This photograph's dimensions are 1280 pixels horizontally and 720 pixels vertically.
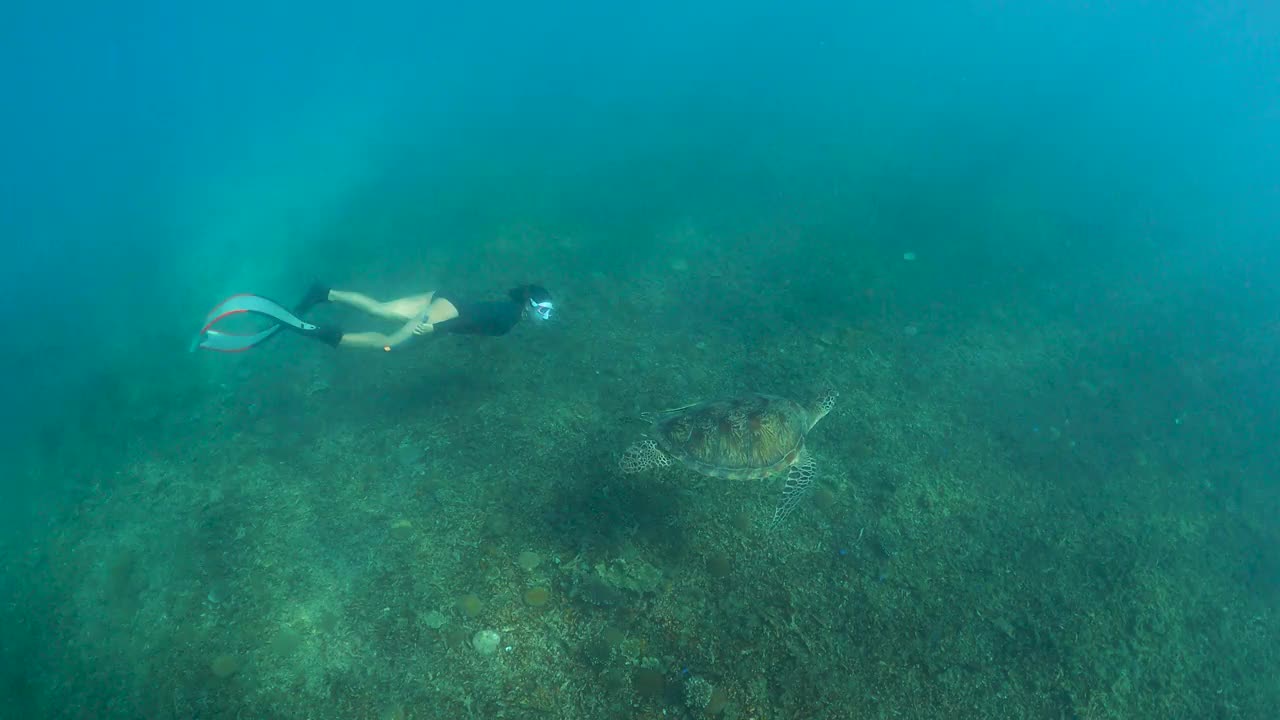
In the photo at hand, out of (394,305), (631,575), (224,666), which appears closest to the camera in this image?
(224,666)

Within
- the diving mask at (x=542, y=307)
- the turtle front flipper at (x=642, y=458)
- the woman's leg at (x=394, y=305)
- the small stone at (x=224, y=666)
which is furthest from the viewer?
the woman's leg at (x=394, y=305)

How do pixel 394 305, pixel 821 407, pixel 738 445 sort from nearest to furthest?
pixel 738 445
pixel 821 407
pixel 394 305

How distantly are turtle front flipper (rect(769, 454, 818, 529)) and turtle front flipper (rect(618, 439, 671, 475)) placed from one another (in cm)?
126

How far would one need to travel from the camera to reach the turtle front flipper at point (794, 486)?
4988 mm

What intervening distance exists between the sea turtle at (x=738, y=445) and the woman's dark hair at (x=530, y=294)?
2553mm

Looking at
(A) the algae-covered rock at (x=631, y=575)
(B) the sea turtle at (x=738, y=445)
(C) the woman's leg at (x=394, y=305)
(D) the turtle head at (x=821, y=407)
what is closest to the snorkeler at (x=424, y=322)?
(C) the woman's leg at (x=394, y=305)

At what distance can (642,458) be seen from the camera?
509 cm

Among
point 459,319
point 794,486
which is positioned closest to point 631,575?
point 794,486

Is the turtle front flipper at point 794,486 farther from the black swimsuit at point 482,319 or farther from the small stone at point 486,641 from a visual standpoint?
the black swimsuit at point 482,319

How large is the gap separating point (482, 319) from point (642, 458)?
10.5ft

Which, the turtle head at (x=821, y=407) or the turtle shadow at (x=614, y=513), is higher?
the turtle head at (x=821, y=407)

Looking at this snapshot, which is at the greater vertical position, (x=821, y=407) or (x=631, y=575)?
(x=821, y=407)

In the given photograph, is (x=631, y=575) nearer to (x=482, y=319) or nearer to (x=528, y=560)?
(x=528, y=560)

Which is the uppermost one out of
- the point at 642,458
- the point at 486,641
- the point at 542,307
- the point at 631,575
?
the point at 542,307
